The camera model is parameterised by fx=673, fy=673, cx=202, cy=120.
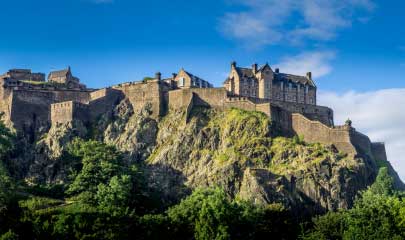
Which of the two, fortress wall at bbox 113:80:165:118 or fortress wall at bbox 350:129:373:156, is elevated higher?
fortress wall at bbox 113:80:165:118

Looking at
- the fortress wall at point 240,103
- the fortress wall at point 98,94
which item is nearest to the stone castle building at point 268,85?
the fortress wall at point 240,103

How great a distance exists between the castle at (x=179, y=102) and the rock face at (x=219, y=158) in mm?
1568

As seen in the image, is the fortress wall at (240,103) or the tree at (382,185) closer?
the tree at (382,185)

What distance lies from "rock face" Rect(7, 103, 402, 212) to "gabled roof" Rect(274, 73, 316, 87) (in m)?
18.0

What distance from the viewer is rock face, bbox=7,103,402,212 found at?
96.9m

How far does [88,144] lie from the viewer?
310 feet

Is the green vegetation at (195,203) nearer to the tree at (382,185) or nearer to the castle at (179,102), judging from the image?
the tree at (382,185)

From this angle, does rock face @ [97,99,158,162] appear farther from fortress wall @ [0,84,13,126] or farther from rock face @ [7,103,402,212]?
fortress wall @ [0,84,13,126]

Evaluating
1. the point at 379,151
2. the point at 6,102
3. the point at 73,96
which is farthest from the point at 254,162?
the point at 6,102

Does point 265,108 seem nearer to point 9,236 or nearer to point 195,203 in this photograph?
point 195,203

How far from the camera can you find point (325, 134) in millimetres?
105500

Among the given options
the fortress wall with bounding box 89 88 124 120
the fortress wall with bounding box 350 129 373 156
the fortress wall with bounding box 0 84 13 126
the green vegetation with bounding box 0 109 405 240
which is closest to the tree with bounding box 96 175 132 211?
the green vegetation with bounding box 0 109 405 240

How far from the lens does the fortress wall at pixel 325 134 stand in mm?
104188

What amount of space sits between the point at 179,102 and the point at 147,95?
5891 mm
